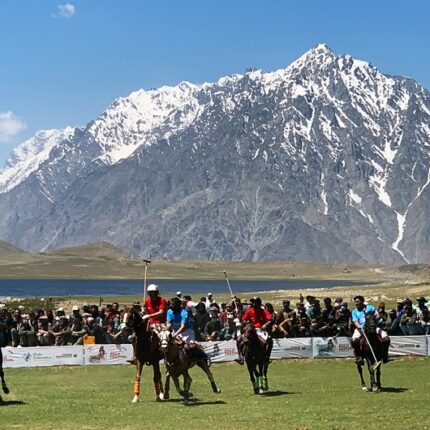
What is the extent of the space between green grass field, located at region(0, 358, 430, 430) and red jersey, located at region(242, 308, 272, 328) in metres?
2.16

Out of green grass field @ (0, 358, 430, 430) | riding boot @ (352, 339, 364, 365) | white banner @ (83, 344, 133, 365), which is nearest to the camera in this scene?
green grass field @ (0, 358, 430, 430)

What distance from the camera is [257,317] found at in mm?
26344

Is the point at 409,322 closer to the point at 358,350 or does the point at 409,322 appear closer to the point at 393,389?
the point at 393,389

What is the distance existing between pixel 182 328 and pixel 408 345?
57.0ft

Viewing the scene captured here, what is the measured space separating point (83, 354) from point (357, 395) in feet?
52.8

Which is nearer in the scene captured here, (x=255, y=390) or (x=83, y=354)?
(x=255, y=390)

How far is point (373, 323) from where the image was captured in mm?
26516

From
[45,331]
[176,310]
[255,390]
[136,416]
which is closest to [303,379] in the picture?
[255,390]

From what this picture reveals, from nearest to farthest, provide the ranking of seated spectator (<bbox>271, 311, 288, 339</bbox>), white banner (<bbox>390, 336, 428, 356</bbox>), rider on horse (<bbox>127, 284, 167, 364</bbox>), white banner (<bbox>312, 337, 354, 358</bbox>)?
1. rider on horse (<bbox>127, 284, 167, 364</bbox>)
2. white banner (<bbox>312, 337, 354, 358</bbox>)
3. seated spectator (<bbox>271, 311, 288, 339</bbox>)
4. white banner (<bbox>390, 336, 428, 356</bbox>)

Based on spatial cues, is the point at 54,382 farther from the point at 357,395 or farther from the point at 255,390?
the point at 357,395

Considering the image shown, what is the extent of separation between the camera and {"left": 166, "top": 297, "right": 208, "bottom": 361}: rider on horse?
2491cm

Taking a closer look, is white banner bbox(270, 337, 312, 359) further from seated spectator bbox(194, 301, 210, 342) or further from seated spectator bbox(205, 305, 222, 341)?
seated spectator bbox(194, 301, 210, 342)

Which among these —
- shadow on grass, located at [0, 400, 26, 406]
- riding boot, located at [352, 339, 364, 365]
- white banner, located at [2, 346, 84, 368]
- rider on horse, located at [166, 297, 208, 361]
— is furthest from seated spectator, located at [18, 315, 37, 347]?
riding boot, located at [352, 339, 364, 365]

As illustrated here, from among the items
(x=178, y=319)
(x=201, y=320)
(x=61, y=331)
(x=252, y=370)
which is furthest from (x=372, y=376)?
(x=61, y=331)
